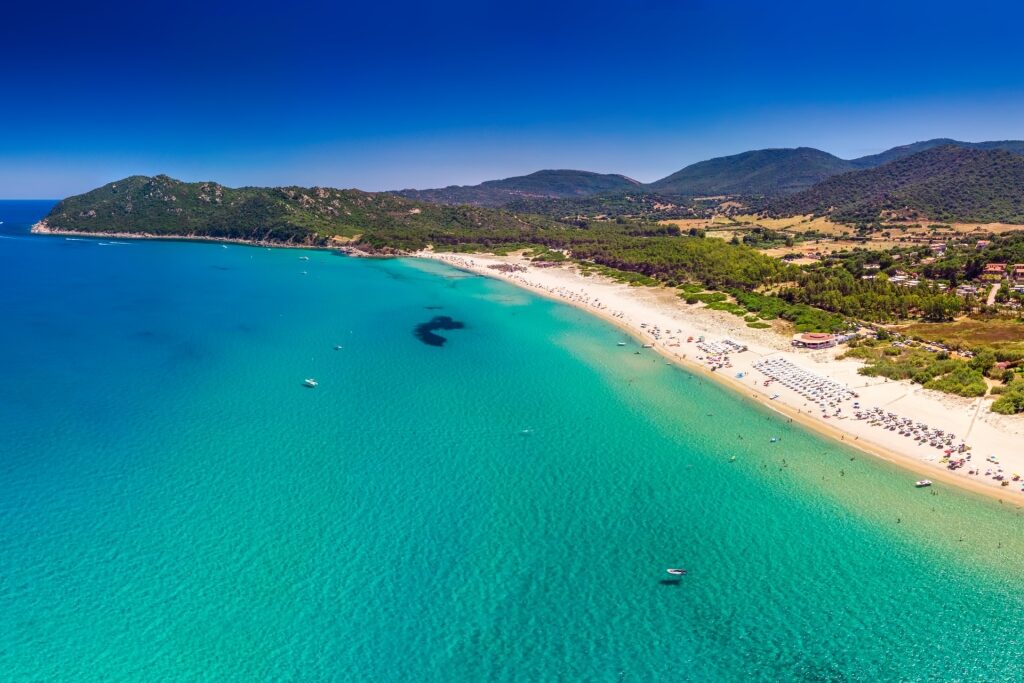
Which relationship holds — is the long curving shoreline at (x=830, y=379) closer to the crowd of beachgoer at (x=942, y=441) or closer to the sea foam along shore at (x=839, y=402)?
the sea foam along shore at (x=839, y=402)

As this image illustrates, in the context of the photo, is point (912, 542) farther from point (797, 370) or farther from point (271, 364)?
point (271, 364)

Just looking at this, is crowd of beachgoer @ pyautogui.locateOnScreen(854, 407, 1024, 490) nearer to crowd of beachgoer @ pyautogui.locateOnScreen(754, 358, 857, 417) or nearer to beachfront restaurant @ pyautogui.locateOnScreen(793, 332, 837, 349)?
crowd of beachgoer @ pyautogui.locateOnScreen(754, 358, 857, 417)

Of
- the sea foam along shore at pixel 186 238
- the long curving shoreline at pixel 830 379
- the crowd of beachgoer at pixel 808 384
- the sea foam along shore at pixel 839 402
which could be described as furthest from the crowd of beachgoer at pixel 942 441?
the sea foam along shore at pixel 186 238

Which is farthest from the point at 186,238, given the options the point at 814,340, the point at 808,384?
the point at 808,384

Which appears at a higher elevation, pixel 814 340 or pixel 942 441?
pixel 814 340

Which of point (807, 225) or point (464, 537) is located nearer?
point (464, 537)

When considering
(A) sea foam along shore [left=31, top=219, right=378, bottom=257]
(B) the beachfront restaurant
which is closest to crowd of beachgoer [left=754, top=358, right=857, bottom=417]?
(B) the beachfront restaurant

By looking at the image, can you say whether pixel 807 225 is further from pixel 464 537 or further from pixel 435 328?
pixel 464 537
